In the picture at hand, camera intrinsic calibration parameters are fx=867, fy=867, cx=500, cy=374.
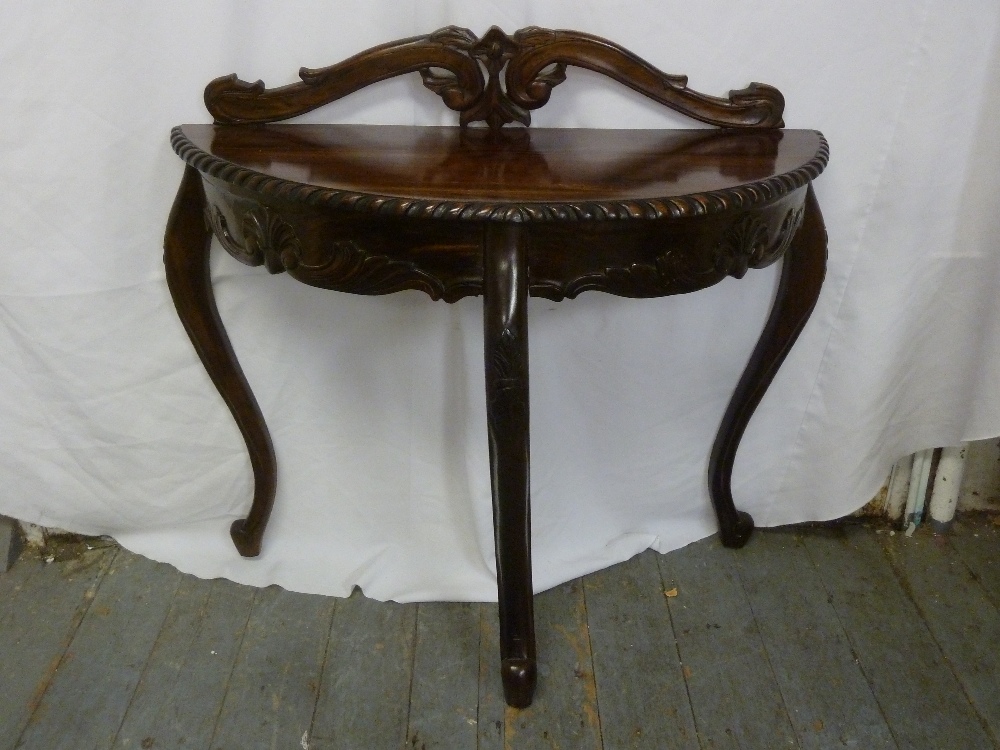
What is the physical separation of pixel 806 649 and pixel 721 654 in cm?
12

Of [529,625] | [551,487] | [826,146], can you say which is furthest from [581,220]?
[551,487]

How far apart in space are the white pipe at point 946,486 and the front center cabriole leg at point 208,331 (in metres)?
1.00

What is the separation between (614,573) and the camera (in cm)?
127

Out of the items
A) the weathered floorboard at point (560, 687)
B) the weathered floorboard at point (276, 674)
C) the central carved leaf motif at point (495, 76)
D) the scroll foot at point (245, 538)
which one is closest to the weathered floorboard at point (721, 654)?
the weathered floorboard at point (560, 687)

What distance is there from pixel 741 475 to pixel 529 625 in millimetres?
477

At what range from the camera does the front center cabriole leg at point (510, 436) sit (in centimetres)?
77

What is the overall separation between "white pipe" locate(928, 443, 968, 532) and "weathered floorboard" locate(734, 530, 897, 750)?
23 cm

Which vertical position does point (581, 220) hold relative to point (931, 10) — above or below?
below

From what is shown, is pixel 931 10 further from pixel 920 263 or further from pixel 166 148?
pixel 166 148

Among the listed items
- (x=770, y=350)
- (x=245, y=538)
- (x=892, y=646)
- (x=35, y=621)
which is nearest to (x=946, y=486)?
(x=892, y=646)

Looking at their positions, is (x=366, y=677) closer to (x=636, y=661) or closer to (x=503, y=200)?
(x=636, y=661)

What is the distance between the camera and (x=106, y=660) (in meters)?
1.13

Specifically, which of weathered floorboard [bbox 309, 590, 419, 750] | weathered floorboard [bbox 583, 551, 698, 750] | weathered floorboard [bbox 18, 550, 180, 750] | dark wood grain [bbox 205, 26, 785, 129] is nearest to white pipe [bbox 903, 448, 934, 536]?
weathered floorboard [bbox 583, 551, 698, 750]

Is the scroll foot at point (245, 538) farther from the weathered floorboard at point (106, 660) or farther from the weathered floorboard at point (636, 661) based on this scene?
the weathered floorboard at point (636, 661)
